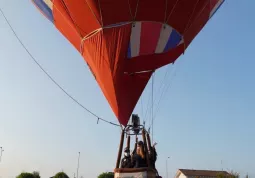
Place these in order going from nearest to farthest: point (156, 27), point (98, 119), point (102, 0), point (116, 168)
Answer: point (116, 168)
point (102, 0)
point (156, 27)
point (98, 119)

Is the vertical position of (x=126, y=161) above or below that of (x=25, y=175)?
above

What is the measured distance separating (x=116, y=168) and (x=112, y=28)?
3.60 meters

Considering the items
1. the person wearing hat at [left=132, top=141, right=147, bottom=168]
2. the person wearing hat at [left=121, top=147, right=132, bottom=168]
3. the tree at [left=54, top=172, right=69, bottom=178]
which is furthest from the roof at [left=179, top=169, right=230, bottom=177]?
the person wearing hat at [left=121, top=147, right=132, bottom=168]

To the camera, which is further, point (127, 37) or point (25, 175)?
point (25, 175)

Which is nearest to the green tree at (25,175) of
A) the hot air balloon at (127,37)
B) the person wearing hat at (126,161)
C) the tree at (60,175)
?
the tree at (60,175)

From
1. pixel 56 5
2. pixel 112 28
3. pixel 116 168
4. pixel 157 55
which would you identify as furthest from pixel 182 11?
pixel 116 168

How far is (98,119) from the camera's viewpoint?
386 inches

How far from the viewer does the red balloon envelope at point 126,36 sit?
→ 8461 mm

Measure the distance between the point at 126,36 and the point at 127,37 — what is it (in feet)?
0.13

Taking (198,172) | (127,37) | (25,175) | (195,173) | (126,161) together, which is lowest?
(195,173)

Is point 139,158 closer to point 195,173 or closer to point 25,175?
point 25,175

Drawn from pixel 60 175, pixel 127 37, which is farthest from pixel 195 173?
pixel 127 37

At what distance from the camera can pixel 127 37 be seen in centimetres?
871

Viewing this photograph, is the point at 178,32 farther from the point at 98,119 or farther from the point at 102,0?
the point at 98,119
